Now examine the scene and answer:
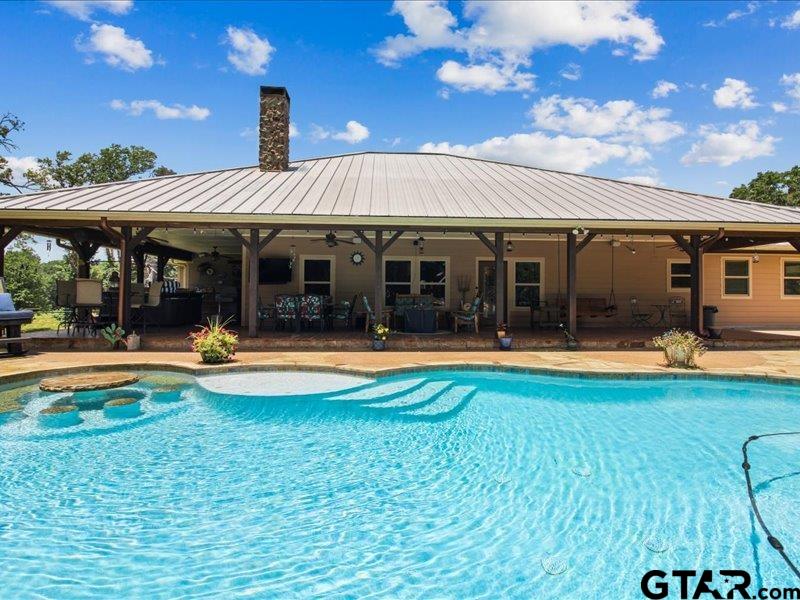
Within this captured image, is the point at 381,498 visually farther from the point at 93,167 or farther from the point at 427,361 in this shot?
the point at 93,167

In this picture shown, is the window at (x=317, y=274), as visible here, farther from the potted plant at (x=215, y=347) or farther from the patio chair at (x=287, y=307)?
the potted plant at (x=215, y=347)

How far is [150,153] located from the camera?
29.3 meters

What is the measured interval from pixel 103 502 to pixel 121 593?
1222 mm

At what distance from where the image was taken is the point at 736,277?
13.9 metres

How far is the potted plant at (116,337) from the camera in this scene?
29.6 ft

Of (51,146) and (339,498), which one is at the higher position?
(51,146)

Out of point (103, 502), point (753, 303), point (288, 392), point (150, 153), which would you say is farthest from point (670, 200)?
point (150, 153)

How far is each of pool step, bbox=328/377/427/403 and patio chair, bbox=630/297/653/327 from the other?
29.8 ft

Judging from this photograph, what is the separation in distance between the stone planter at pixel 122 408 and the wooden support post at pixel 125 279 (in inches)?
156

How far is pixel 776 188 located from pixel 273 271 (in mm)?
33907

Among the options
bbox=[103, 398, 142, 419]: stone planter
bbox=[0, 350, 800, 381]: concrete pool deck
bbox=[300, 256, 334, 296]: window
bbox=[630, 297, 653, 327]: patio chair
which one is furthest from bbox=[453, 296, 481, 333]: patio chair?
bbox=[103, 398, 142, 419]: stone planter

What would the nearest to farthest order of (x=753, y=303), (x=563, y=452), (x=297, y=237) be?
(x=563, y=452), (x=297, y=237), (x=753, y=303)

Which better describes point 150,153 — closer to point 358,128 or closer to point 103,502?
point 358,128

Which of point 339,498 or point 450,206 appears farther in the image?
point 450,206
